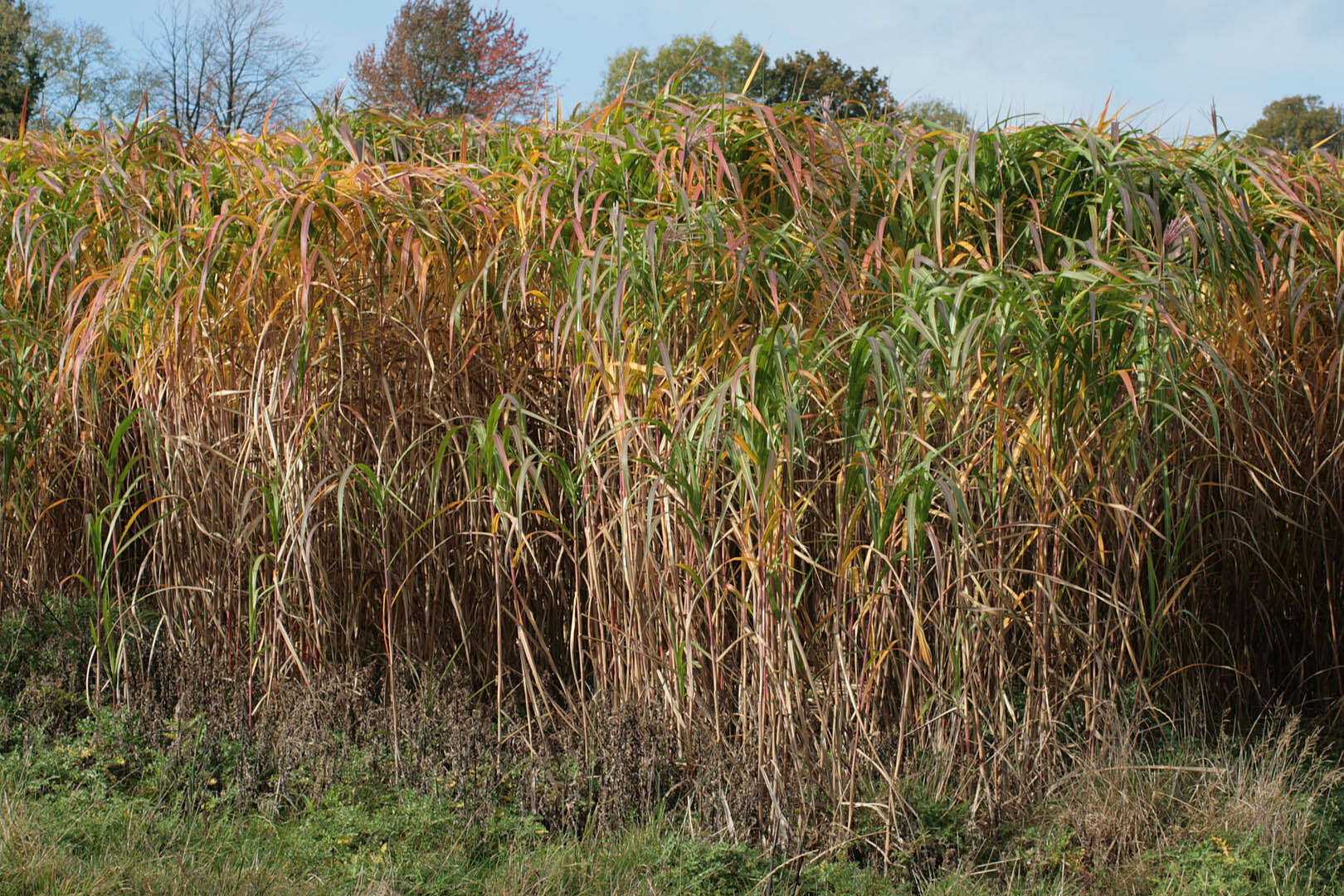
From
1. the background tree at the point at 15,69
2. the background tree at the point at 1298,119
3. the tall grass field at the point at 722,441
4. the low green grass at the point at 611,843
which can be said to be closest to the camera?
the low green grass at the point at 611,843

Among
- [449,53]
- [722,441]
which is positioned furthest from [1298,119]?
[722,441]

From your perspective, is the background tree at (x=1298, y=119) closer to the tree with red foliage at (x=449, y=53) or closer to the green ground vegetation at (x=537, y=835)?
the tree with red foliage at (x=449, y=53)

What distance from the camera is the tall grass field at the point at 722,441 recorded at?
206cm

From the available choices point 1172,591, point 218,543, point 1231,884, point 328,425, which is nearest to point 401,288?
point 328,425

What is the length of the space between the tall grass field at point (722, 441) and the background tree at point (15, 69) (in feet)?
39.1

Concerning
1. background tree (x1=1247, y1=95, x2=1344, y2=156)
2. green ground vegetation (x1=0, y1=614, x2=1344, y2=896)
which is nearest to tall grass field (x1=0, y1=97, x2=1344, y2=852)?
green ground vegetation (x1=0, y1=614, x2=1344, y2=896)

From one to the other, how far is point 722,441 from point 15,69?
19.1m

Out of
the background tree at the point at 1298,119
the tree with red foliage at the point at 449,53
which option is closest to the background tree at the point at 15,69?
the tree with red foliage at the point at 449,53

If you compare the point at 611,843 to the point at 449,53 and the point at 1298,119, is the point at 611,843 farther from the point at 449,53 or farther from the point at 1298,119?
the point at 1298,119

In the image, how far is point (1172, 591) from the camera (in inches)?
94.5

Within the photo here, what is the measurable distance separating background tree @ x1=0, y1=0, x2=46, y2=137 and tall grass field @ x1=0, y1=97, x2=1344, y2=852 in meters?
11.9

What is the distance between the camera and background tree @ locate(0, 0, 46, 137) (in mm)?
14969

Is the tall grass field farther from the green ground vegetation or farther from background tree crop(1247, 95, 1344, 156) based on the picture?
background tree crop(1247, 95, 1344, 156)

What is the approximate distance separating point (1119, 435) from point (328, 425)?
1802mm
